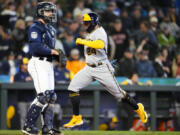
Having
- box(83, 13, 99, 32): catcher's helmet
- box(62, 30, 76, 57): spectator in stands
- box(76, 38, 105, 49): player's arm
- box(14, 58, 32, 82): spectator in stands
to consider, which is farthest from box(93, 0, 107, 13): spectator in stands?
box(76, 38, 105, 49): player's arm

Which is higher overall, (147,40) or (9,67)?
(147,40)

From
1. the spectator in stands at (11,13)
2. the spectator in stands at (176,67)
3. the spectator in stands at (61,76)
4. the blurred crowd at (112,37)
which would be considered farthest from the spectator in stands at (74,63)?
the spectator in stands at (176,67)

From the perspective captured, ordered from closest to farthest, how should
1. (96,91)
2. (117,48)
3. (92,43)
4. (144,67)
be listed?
(92,43) → (96,91) → (144,67) → (117,48)

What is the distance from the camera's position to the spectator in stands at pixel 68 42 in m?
12.7

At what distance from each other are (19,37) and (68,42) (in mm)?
1296

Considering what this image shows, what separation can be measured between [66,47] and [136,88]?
2381mm

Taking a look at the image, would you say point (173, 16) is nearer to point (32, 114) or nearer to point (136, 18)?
point (136, 18)

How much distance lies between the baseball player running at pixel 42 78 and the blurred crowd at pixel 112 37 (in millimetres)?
3719

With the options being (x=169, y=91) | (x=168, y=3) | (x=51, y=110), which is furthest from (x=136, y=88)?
(x=168, y=3)

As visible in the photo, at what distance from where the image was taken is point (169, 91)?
11719 mm

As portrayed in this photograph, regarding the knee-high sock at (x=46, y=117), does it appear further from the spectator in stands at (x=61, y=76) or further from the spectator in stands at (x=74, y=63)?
the spectator in stands at (x=74, y=63)

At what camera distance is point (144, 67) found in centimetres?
1248

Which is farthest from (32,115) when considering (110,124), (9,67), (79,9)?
(79,9)

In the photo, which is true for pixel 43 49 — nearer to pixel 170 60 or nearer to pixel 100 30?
pixel 100 30
